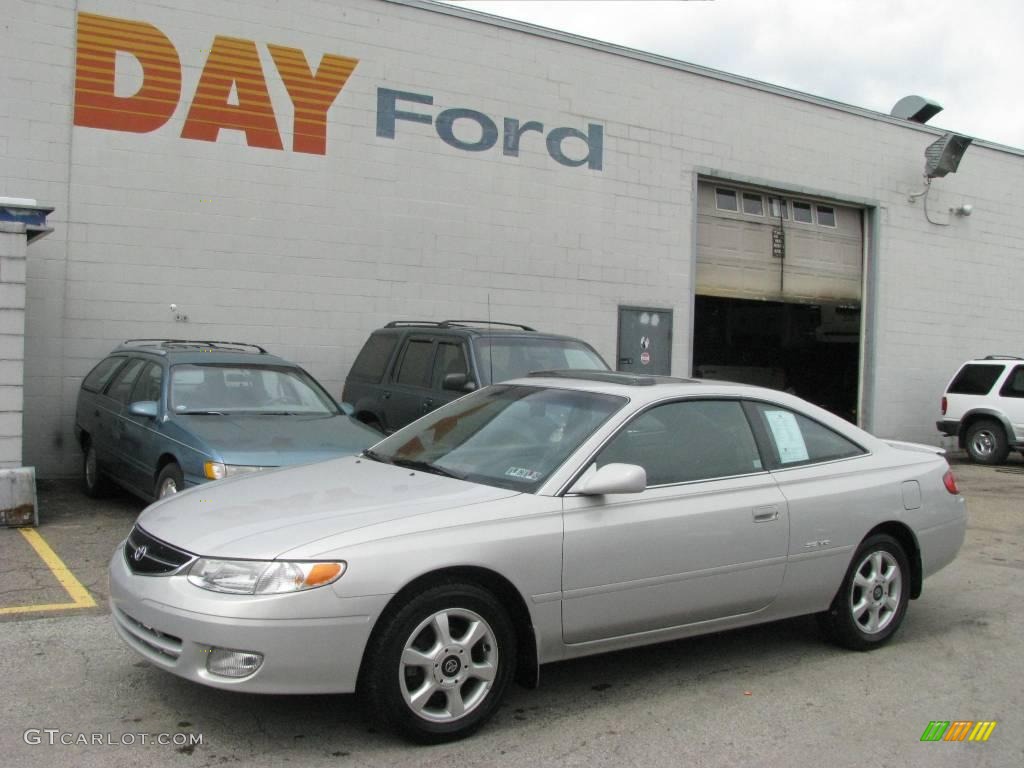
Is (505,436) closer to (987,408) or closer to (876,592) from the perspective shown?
(876,592)

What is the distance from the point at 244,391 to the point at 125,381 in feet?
4.69

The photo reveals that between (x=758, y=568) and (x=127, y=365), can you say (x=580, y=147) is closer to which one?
(x=127, y=365)

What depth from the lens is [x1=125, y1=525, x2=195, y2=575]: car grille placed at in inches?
155

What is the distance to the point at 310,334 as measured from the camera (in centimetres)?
1236

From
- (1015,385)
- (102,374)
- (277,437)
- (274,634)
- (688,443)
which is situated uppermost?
(1015,385)

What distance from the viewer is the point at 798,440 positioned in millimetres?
5402

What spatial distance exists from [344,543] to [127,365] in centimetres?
636

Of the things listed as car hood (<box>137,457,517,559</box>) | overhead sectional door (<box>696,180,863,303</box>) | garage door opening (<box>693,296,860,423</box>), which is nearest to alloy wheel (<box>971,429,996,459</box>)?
garage door opening (<box>693,296,860,423</box>)

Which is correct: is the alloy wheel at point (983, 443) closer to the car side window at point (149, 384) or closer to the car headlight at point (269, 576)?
the car side window at point (149, 384)

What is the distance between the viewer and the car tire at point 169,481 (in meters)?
7.42

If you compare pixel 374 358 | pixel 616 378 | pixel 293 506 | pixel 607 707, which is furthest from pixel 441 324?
pixel 607 707

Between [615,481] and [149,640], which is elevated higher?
[615,481]

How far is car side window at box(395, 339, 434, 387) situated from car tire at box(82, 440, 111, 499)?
9.93ft

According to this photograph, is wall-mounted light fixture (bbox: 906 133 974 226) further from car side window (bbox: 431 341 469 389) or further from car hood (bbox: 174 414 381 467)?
car hood (bbox: 174 414 381 467)
